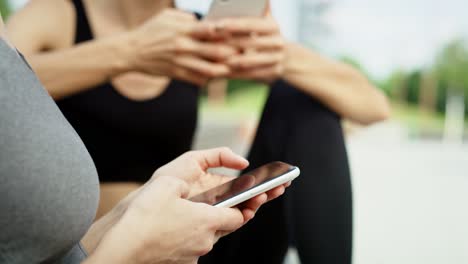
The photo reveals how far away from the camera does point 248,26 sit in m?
1.29

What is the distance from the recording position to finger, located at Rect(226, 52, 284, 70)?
1319mm

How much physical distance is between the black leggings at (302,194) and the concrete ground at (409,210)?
0.13 meters

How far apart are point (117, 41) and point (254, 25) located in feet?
1.16

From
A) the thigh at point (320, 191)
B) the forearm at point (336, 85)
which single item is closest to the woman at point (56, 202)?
the thigh at point (320, 191)

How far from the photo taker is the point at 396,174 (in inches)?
203

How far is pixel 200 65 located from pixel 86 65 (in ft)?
0.97

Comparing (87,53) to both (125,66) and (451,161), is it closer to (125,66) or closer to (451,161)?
(125,66)

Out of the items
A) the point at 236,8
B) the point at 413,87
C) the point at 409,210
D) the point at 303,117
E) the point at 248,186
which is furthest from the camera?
the point at 413,87

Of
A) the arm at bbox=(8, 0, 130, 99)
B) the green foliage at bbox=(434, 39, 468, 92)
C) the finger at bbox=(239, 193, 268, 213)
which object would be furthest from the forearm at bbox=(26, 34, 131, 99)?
the green foliage at bbox=(434, 39, 468, 92)

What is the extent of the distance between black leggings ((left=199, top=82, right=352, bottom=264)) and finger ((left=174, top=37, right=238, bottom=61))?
8.0 inches

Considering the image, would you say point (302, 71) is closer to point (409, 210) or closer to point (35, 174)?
point (35, 174)

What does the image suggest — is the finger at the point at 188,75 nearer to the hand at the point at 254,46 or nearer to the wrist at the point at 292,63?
the hand at the point at 254,46

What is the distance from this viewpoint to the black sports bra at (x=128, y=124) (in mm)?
1476

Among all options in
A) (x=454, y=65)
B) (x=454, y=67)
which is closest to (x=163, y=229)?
(x=454, y=67)
